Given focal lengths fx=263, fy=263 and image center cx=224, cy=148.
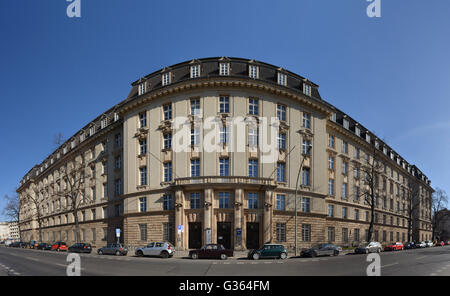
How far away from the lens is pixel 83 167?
47.7 m

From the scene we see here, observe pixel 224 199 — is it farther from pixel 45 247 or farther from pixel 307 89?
pixel 45 247

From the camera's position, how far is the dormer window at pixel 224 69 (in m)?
32.2

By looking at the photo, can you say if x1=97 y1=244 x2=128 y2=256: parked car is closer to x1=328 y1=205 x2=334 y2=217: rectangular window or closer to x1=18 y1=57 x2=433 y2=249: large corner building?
x1=18 y1=57 x2=433 y2=249: large corner building

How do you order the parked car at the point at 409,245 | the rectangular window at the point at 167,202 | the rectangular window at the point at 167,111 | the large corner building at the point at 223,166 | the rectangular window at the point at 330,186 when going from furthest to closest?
the parked car at the point at 409,245 < the rectangular window at the point at 330,186 < the rectangular window at the point at 167,111 < the rectangular window at the point at 167,202 < the large corner building at the point at 223,166

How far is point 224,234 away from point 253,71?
19924mm

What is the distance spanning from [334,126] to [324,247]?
21.2 metres

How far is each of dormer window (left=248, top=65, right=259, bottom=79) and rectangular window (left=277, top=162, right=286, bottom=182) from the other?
1126 cm

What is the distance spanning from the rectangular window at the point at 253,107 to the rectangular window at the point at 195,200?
11.8m

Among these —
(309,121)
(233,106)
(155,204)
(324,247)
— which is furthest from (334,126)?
(155,204)

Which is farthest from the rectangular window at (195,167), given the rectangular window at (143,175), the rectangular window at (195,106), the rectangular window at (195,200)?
the rectangular window at (143,175)

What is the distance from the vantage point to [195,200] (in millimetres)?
30281

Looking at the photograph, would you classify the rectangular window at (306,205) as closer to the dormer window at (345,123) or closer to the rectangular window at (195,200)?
the rectangular window at (195,200)

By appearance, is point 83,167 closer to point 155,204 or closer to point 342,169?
point 155,204

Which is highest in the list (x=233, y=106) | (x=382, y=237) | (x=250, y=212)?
(x=233, y=106)
